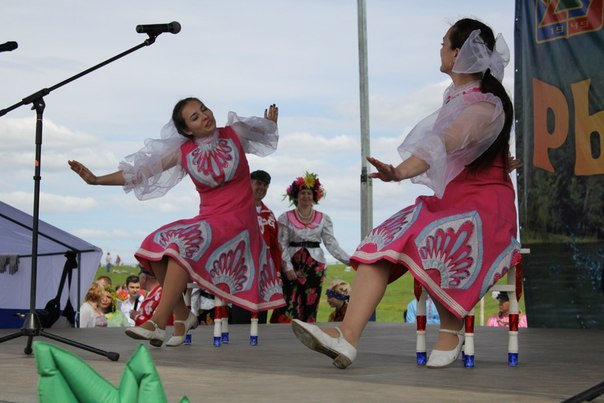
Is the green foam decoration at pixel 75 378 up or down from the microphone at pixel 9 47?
down

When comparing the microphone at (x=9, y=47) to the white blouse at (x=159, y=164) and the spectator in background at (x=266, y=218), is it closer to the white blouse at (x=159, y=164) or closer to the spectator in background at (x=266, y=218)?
the white blouse at (x=159, y=164)

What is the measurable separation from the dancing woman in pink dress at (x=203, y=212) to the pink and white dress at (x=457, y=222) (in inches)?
56.2

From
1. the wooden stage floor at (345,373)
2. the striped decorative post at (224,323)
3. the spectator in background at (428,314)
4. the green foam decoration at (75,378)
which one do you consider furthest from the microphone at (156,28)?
A: the spectator in background at (428,314)

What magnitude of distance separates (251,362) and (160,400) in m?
2.49

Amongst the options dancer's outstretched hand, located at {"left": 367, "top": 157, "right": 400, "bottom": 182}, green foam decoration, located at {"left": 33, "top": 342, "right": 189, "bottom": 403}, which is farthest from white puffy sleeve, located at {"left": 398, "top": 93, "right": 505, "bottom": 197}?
green foam decoration, located at {"left": 33, "top": 342, "right": 189, "bottom": 403}

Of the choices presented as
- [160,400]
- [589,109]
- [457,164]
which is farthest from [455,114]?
[589,109]

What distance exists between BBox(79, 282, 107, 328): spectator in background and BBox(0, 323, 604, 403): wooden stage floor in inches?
109

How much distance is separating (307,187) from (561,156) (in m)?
2.23

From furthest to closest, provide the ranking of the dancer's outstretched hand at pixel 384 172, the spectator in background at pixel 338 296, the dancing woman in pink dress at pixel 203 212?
the spectator in background at pixel 338 296 < the dancing woman in pink dress at pixel 203 212 < the dancer's outstretched hand at pixel 384 172

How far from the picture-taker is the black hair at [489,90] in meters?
3.95

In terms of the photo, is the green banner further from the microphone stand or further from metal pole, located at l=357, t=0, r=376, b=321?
the microphone stand

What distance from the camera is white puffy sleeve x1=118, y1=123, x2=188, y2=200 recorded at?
211 inches

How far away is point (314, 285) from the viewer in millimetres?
8445

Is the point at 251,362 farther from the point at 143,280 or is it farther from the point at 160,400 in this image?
the point at 143,280
